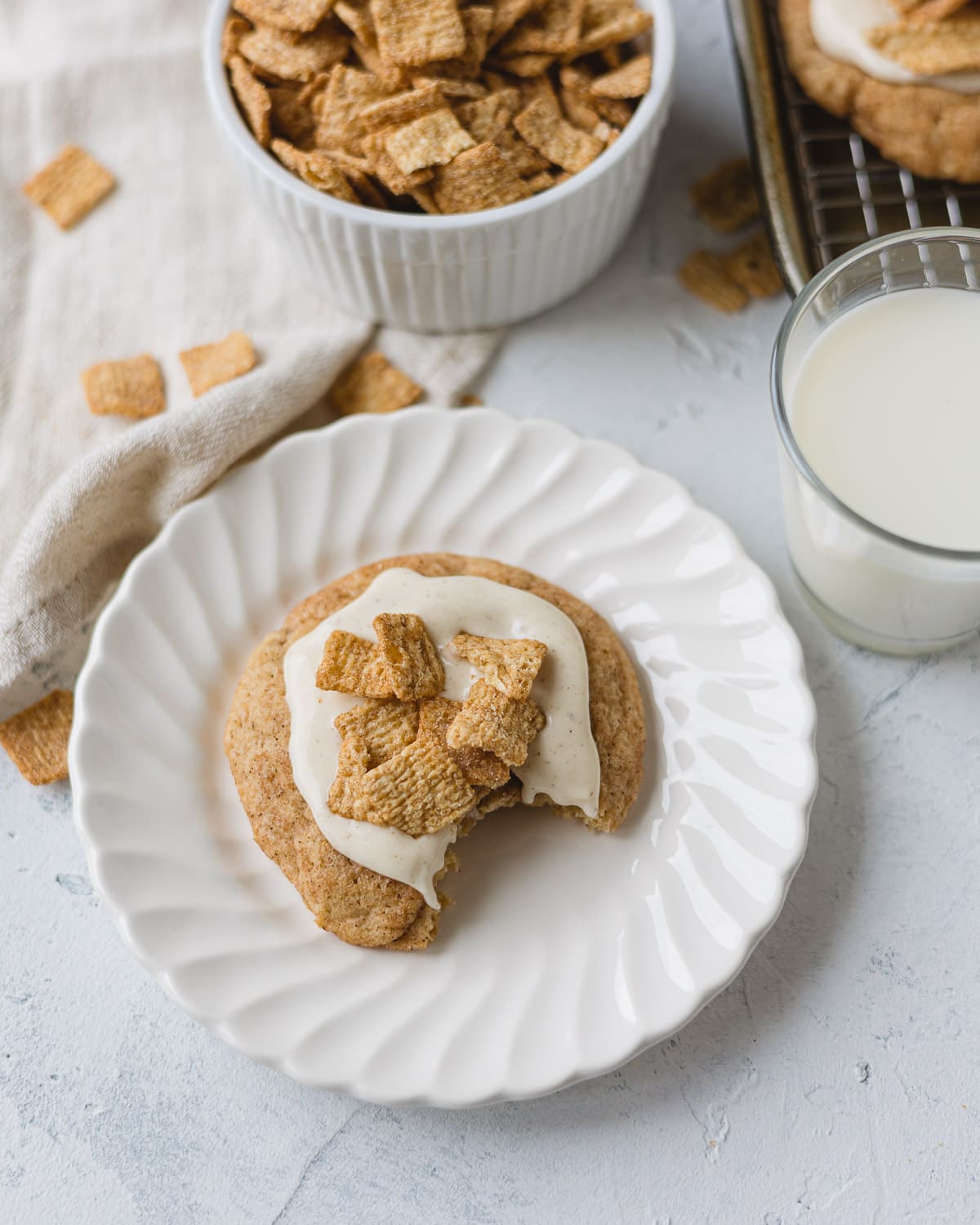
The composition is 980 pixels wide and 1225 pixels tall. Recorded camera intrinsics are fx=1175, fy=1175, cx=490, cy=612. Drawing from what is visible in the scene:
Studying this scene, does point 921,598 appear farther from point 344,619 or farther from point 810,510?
point 344,619

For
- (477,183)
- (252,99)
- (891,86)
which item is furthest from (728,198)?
(252,99)

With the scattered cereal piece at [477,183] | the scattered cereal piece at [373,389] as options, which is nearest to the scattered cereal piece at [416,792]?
A: the scattered cereal piece at [373,389]

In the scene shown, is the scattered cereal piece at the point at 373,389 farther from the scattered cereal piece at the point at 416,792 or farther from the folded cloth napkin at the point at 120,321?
the scattered cereal piece at the point at 416,792

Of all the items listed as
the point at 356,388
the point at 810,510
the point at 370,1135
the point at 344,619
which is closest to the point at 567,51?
the point at 356,388

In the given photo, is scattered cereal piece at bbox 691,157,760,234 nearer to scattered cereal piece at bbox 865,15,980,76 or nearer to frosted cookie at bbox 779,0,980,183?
frosted cookie at bbox 779,0,980,183

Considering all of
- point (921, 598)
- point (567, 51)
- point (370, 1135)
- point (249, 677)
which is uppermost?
point (567, 51)


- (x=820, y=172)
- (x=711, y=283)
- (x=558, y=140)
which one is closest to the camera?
(x=558, y=140)

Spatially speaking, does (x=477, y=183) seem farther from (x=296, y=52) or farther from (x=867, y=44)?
(x=867, y=44)
